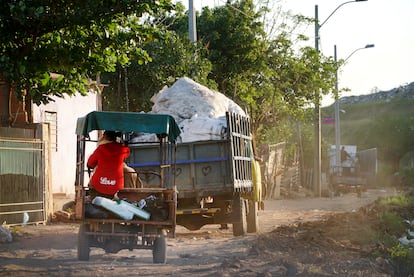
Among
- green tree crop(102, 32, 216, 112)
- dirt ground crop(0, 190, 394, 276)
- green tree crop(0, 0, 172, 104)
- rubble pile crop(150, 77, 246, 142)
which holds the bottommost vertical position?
dirt ground crop(0, 190, 394, 276)

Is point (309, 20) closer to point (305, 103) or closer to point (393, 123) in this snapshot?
point (305, 103)

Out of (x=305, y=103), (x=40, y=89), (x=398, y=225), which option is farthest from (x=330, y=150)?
(x=40, y=89)

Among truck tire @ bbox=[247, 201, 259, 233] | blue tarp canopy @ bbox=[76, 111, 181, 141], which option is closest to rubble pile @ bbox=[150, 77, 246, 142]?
truck tire @ bbox=[247, 201, 259, 233]

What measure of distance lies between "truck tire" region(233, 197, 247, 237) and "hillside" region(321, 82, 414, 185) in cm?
3352

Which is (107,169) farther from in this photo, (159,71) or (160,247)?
(159,71)

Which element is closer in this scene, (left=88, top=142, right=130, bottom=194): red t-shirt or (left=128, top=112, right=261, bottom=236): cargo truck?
(left=88, top=142, right=130, bottom=194): red t-shirt

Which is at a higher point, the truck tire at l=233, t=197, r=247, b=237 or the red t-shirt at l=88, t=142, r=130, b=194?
the red t-shirt at l=88, t=142, r=130, b=194

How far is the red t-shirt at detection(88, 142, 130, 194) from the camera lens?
10852mm

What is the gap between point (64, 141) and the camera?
22.3 m

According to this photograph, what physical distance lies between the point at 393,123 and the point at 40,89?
56026mm

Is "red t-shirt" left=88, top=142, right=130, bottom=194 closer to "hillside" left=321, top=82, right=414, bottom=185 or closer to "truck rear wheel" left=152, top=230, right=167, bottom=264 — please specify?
"truck rear wheel" left=152, top=230, right=167, bottom=264

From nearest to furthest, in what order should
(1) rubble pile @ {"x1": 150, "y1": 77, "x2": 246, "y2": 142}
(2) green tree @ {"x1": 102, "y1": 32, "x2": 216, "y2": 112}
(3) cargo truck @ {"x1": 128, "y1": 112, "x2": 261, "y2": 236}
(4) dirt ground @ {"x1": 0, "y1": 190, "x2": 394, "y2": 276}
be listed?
(4) dirt ground @ {"x1": 0, "y1": 190, "x2": 394, "y2": 276} → (3) cargo truck @ {"x1": 128, "y1": 112, "x2": 261, "y2": 236} → (1) rubble pile @ {"x1": 150, "y1": 77, "x2": 246, "y2": 142} → (2) green tree @ {"x1": 102, "y1": 32, "x2": 216, "y2": 112}

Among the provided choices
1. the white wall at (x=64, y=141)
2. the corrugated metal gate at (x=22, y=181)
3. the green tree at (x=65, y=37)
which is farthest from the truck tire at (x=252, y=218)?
the white wall at (x=64, y=141)

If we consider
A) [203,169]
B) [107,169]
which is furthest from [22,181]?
[107,169]
